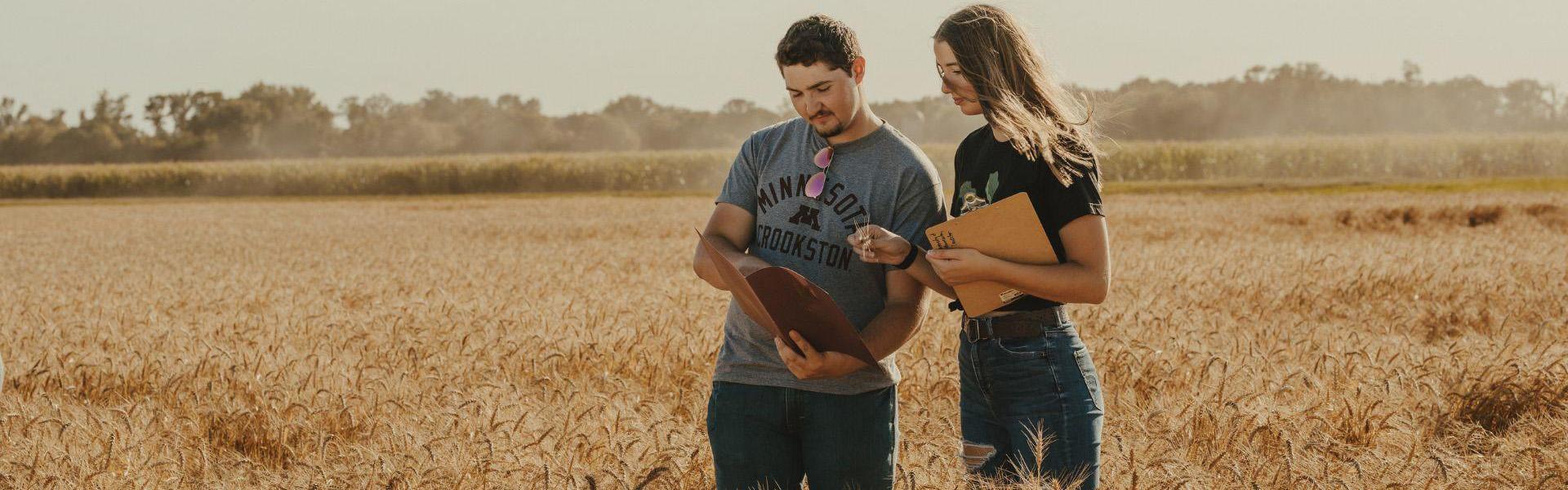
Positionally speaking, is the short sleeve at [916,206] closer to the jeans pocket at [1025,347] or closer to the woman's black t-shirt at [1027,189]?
the woman's black t-shirt at [1027,189]

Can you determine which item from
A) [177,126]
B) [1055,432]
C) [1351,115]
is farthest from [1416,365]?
[177,126]

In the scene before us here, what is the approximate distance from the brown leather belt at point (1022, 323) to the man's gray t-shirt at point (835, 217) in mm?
270

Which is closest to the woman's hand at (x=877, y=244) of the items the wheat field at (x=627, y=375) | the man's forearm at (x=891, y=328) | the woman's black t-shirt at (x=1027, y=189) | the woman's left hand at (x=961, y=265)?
the woman's left hand at (x=961, y=265)

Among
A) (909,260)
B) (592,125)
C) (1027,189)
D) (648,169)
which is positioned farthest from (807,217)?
(592,125)

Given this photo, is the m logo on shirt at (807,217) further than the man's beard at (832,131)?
Yes

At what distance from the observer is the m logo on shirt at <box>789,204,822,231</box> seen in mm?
2980

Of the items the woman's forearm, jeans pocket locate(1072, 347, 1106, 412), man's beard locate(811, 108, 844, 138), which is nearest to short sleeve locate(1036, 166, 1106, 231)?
the woman's forearm

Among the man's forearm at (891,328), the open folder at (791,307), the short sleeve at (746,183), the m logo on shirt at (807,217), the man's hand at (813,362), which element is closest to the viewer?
the open folder at (791,307)

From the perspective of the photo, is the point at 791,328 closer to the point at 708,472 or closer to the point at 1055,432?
the point at 1055,432

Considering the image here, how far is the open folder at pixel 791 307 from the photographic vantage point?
8.38 ft

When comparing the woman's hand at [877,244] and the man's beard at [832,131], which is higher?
the man's beard at [832,131]

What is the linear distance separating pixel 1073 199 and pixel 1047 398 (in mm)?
492

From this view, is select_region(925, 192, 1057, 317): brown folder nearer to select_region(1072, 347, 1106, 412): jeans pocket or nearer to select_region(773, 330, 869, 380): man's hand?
select_region(1072, 347, 1106, 412): jeans pocket

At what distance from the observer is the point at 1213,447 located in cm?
427
